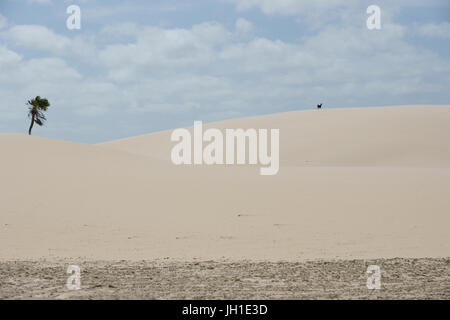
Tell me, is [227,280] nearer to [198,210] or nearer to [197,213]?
[197,213]

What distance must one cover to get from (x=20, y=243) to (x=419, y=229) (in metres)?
8.63

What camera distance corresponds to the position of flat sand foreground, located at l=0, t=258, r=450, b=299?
6.60 m

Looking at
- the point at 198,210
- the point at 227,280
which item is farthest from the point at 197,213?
the point at 227,280

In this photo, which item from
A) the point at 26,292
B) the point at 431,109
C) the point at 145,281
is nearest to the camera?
the point at 26,292

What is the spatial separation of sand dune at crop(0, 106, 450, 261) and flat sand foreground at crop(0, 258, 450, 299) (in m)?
1.11

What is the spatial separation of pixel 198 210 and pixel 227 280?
7107mm

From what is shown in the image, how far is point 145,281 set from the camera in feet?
24.0

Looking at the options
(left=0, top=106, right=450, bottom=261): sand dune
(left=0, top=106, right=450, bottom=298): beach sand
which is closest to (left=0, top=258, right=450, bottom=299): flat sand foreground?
(left=0, top=106, right=450, bottom=298): beach sand

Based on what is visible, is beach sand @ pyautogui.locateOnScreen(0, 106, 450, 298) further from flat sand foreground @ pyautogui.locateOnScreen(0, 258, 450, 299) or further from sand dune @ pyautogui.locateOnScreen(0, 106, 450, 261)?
flat sand foreground @ pyautogui.locateOnScreen(0, 258, 450, 299)

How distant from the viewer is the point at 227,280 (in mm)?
7430

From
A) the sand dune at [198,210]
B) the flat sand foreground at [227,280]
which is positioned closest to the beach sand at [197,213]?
the sand dune at [198,210]

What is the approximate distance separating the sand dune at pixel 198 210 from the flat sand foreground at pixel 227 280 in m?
1.11
